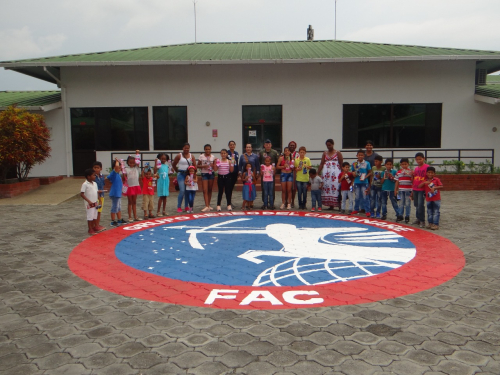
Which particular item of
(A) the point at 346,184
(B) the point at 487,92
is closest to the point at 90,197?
(A) the point at 346,184

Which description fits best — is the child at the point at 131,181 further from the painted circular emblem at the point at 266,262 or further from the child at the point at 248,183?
the child at the point at 248,183

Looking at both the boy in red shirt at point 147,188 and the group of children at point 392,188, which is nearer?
the group of children at point 392,188

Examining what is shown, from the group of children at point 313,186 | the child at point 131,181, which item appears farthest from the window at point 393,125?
the child at point 131,181

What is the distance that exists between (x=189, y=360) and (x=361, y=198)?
7.59 m

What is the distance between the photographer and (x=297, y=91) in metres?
17.4

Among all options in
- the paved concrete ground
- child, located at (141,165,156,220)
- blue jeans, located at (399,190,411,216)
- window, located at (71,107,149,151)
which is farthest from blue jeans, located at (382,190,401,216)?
window, located at (71,107,149,151)

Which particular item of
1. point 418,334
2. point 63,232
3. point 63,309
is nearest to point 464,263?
point 418,334

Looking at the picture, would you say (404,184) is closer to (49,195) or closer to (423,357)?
(423,357)

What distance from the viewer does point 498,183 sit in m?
14.8

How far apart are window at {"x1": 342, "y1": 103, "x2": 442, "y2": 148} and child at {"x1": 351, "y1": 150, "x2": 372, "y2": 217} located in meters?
7.78

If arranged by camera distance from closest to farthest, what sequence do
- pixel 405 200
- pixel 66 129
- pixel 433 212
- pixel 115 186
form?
pixel 433 212
pixel 115 186
pixel 405 200
pixel 66 129

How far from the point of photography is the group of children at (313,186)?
858 cm

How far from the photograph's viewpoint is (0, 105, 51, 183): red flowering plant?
45.0ft

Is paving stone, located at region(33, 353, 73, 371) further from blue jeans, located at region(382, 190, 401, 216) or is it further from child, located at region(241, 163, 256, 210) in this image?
child, located at region(241, 163, 256, 210)
